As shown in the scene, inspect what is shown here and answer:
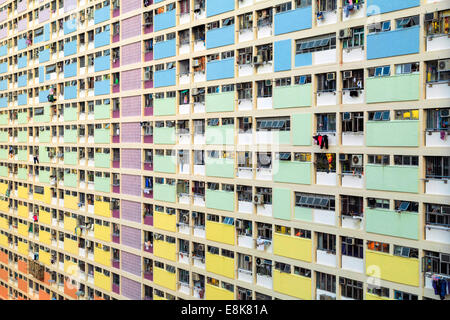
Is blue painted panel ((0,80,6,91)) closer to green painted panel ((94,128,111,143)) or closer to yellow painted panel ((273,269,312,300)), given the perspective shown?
green painted panel ((94,128,111,143))

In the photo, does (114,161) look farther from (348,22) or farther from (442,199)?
(442,199)

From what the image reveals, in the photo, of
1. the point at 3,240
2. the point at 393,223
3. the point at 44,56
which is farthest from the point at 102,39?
the point at 3,240

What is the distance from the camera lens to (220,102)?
14805mm

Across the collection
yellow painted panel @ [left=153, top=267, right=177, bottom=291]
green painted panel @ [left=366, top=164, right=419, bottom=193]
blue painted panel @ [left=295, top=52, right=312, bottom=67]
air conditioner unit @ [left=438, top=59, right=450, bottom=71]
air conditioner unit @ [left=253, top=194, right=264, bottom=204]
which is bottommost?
yellow painted panel @ [left=153, top=267, right=177, bottom=291]

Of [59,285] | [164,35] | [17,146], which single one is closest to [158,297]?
[59,285]

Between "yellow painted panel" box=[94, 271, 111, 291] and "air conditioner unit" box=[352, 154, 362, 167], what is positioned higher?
"air conditioner unit" box=[352, 154, 362, 167]

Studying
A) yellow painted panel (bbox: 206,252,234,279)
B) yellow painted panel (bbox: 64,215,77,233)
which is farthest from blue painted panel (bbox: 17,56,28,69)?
yellow painted panel (bbox: 206,252,234,279)

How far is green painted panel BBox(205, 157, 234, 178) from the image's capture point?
575 inches

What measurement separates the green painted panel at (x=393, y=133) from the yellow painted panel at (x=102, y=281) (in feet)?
40.9

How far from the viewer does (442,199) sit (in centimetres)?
1025

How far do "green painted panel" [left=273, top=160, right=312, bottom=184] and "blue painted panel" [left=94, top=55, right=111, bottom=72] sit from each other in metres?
9.27

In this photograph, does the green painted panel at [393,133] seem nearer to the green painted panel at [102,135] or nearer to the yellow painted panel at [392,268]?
the yellow painted panel at [392,268]

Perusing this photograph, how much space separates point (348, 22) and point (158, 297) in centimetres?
1123

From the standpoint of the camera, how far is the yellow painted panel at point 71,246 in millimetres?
20938
